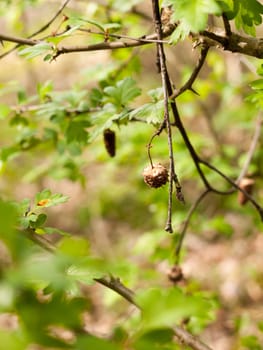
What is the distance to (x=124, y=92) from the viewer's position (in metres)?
1.23

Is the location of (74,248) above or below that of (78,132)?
below

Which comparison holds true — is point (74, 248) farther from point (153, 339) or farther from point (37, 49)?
point (37, 49)

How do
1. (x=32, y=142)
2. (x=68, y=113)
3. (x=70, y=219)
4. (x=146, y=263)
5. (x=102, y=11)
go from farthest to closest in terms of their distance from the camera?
(x=70, y=219), (x=146, y=263), (x=102, y=11), (x=32, y=142), (x=68, y=113)

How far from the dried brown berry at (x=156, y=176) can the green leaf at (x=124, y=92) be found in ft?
1.00

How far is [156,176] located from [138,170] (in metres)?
1.15

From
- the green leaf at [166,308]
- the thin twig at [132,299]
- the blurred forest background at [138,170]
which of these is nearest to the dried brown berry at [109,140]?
the blurred forest background at [138,170]

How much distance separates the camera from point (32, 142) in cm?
165

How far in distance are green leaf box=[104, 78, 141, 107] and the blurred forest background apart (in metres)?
0.02

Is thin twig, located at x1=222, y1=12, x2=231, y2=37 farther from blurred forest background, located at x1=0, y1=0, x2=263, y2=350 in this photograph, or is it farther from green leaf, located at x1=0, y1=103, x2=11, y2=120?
green leaf, located at x1=0, y1=103, x2=11, y2=120

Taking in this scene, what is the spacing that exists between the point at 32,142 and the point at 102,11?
0.84m

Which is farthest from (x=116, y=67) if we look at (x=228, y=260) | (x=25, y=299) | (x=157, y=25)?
(x=228, y=260)

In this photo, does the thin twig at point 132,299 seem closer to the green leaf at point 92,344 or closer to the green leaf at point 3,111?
the green leaf at point 92,344

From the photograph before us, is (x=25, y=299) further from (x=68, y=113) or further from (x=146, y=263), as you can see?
(x=146, y=263)

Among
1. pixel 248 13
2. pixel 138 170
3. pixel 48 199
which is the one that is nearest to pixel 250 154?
pixel 138 170
